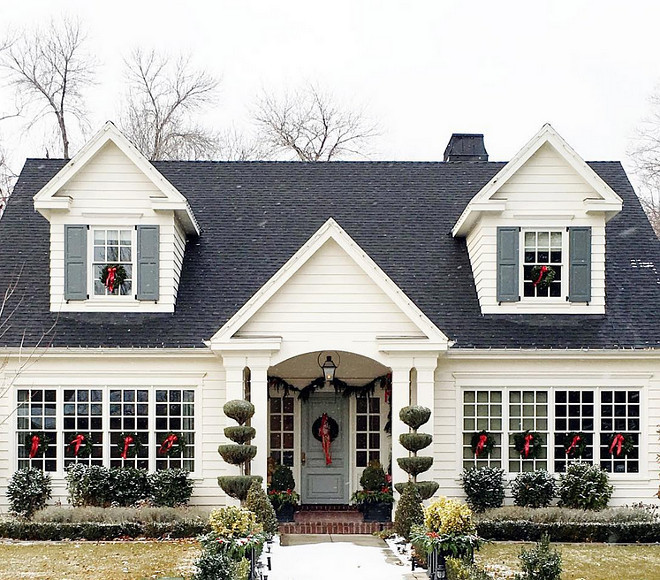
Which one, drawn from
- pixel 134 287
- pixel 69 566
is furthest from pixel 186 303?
pixel 69 566

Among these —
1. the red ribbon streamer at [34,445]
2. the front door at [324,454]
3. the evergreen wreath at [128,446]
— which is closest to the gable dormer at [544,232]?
the front door at [324,454]

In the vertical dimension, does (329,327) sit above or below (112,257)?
below

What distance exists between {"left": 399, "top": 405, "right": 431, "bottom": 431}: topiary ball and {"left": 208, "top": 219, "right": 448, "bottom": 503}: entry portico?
54 centimetres

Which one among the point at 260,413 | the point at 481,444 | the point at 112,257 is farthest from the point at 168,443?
the point at 481,444

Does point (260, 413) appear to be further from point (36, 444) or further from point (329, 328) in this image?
point (36, 444)

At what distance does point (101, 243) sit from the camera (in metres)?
18.7

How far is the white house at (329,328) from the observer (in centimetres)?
1742

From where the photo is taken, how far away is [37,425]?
17.8 m

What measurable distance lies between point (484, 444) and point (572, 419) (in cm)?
178

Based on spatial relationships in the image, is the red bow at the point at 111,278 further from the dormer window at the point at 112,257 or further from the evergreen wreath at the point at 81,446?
the evergreen wreath at the point at 81,446

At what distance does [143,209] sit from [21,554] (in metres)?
7.07

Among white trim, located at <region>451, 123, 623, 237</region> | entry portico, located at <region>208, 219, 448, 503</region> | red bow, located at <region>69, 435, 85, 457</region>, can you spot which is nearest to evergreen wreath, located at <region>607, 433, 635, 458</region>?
entry portico, located at <region>208, 219, 448, 503</region>

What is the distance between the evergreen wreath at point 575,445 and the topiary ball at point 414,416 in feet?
10.2

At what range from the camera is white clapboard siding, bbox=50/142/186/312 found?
61.0 feet
